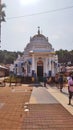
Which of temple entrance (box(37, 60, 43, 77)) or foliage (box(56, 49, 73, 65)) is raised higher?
foliage (box(56, 49, 73, 65))

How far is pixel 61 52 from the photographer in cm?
12600

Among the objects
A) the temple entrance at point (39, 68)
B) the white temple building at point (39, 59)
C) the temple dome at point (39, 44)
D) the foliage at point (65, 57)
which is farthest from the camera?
the foliage at point (65, 57)

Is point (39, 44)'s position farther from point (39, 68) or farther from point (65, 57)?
point (65, 57)

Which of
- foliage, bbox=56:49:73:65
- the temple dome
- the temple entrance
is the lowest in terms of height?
the temple entrance

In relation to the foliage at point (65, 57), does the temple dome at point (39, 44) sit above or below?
below

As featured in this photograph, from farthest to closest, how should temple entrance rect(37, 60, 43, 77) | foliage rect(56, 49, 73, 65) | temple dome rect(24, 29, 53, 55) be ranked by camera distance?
1. foliage rect(56, 49, 73, 65)
2. temple dome rect(24, 29, 53, 55)
3. temple entrance rect(37, 60, 43, 77)

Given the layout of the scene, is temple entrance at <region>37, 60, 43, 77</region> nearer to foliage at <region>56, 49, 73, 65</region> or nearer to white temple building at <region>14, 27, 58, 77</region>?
white temple building at <region>14, 27, 58, 77</region>

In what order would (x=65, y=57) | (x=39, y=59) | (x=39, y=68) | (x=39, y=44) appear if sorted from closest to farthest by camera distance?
(x=39, y=59)
(x=39, y=68)
(x=39, y=44)
(x=65, y=57)

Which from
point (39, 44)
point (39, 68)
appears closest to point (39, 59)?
point (39, 68)

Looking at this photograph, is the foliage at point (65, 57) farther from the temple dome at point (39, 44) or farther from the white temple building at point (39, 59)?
the white temple building at point (39, 59)

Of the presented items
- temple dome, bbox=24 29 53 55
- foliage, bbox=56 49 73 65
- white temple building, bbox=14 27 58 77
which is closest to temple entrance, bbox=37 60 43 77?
white temple building, bbox=14 27 58 77

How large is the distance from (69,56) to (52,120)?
11033cm

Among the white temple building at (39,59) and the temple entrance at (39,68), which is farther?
the temple entrance at (39,68)

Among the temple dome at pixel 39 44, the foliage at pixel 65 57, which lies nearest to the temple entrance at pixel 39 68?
the temple dome at pixel 39 44
